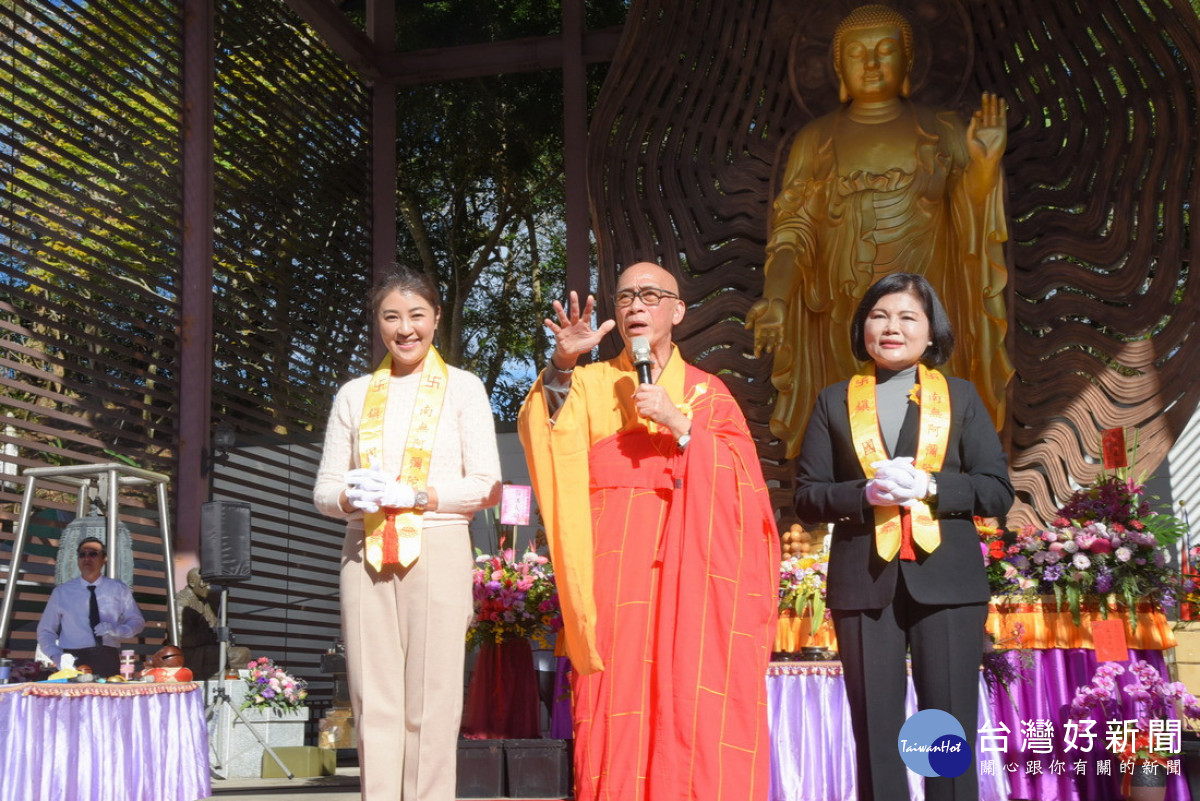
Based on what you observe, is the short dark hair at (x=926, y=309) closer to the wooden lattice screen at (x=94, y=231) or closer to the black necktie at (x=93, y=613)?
the black necktie at (x=93, y=613)

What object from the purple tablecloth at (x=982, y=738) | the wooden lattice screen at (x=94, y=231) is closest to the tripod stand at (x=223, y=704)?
the wooden lattice screen at (x=94, y=231)

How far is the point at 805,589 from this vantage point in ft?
17.4

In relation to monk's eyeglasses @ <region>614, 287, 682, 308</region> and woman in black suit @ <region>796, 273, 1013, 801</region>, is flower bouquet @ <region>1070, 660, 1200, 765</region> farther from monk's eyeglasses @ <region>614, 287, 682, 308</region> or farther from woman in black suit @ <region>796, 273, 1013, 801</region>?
monk's eyeglasses @ <region>614, 287, 682, 308</region>

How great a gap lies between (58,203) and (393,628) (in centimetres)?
440

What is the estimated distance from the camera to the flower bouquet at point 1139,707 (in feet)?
15.0

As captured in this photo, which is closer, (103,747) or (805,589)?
(103,747)

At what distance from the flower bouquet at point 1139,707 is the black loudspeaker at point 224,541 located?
4.06 meters

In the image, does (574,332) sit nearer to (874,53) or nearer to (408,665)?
(408,665)

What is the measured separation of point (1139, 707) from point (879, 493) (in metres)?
2.51

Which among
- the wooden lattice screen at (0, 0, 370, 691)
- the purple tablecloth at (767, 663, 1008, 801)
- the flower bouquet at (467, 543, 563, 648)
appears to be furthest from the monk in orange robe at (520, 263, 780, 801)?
the wooden lattice screen at (0, 0, 370, 691)

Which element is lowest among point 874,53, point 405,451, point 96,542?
point 405,451

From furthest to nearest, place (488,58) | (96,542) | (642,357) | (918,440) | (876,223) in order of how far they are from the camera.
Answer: (488,58), (876,223), (96,542), (642,357), (918,440)

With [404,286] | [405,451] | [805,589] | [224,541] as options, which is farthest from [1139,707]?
[224,541]

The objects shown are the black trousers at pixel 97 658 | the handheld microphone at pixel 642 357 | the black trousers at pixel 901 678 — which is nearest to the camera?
the black trousers at pixel 901 678
